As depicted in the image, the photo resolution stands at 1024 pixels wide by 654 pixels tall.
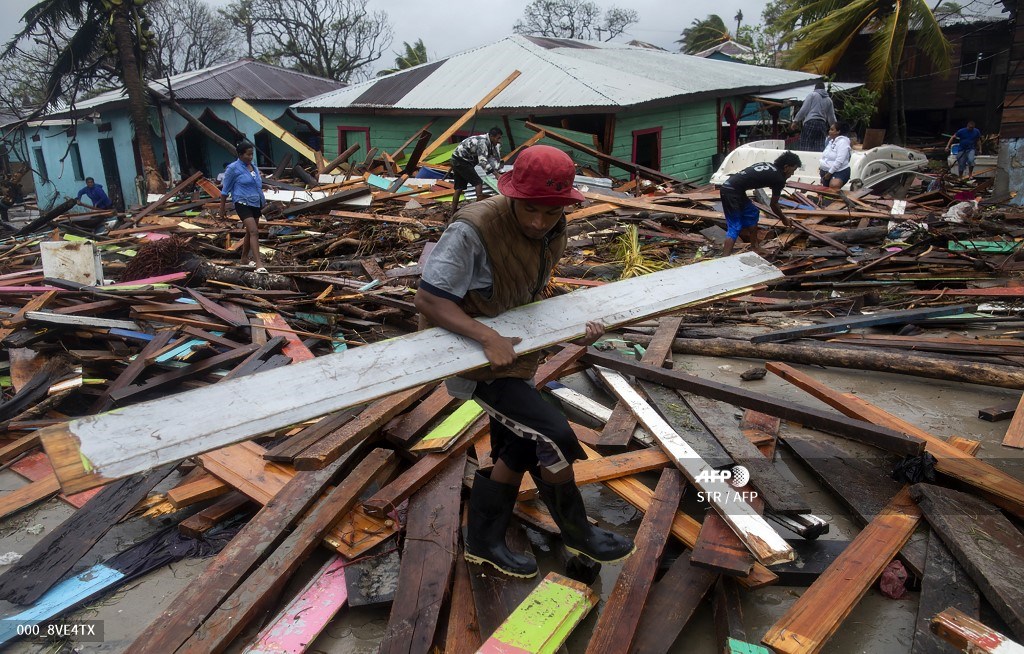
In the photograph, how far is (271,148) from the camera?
24.2m

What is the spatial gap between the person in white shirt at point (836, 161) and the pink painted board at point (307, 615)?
41.2ft

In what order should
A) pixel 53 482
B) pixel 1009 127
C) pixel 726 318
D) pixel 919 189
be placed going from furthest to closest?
pixel 919 189 → pixel 1009 127 → pixel 726 318 → pixel 53 482

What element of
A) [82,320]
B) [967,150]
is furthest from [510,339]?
[967,150]

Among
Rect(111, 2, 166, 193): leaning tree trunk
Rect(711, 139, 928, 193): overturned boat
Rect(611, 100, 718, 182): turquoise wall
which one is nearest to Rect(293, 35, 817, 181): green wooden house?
Rect(611, 100, 718, 182): turquoise wall

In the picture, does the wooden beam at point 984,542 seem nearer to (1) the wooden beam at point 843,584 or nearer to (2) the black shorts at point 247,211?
(1) the wooden beam at point 843,584

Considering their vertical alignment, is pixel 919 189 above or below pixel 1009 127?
below

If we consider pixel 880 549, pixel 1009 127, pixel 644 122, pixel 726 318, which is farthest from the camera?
pixel 644 122

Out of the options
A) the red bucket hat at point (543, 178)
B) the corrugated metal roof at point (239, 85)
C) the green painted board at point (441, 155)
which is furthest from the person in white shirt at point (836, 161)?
the corrugated metal roof at point (239, 85)

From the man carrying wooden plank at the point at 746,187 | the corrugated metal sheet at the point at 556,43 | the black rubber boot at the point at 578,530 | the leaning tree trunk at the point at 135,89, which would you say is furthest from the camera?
the corrugated metal sheet at the point at 556,43

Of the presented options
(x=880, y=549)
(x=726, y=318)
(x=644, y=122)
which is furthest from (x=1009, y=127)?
(x=880, y=549)

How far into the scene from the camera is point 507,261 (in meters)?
Result: 2.64

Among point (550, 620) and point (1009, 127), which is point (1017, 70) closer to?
point (1009, 127)

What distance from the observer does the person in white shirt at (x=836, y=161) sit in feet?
40.4

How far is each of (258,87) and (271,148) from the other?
8.52 ft
